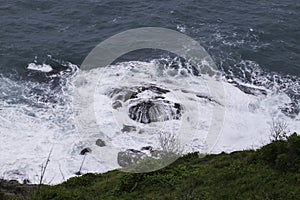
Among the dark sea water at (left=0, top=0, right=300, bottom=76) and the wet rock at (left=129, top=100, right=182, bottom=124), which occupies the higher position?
the dark sea water at (left=0, top=0, right=300, bottom=76)

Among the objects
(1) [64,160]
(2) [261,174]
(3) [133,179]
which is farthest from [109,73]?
(2) [261,174]

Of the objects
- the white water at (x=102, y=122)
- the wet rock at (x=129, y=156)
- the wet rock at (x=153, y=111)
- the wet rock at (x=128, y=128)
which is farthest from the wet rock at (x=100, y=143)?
the wet rock at (x=153, y=111)

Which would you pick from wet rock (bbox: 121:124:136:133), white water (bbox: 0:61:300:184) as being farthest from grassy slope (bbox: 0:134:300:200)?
wet rock (bbox: 121:124:136:133)

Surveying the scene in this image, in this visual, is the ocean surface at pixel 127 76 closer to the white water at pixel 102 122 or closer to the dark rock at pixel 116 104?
the white water at pixel 102 122

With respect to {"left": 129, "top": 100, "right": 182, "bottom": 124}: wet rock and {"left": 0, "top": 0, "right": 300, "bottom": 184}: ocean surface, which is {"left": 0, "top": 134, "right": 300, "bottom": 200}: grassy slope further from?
{"left": 129, "top": 100, "right": 182, "bottom": 124}: wet rock

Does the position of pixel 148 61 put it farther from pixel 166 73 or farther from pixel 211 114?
pixel 211 114

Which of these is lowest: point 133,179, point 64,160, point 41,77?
point 64,160

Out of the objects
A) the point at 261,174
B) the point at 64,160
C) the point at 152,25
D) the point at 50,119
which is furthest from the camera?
the point at 152,25

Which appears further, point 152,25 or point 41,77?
point 152,25
